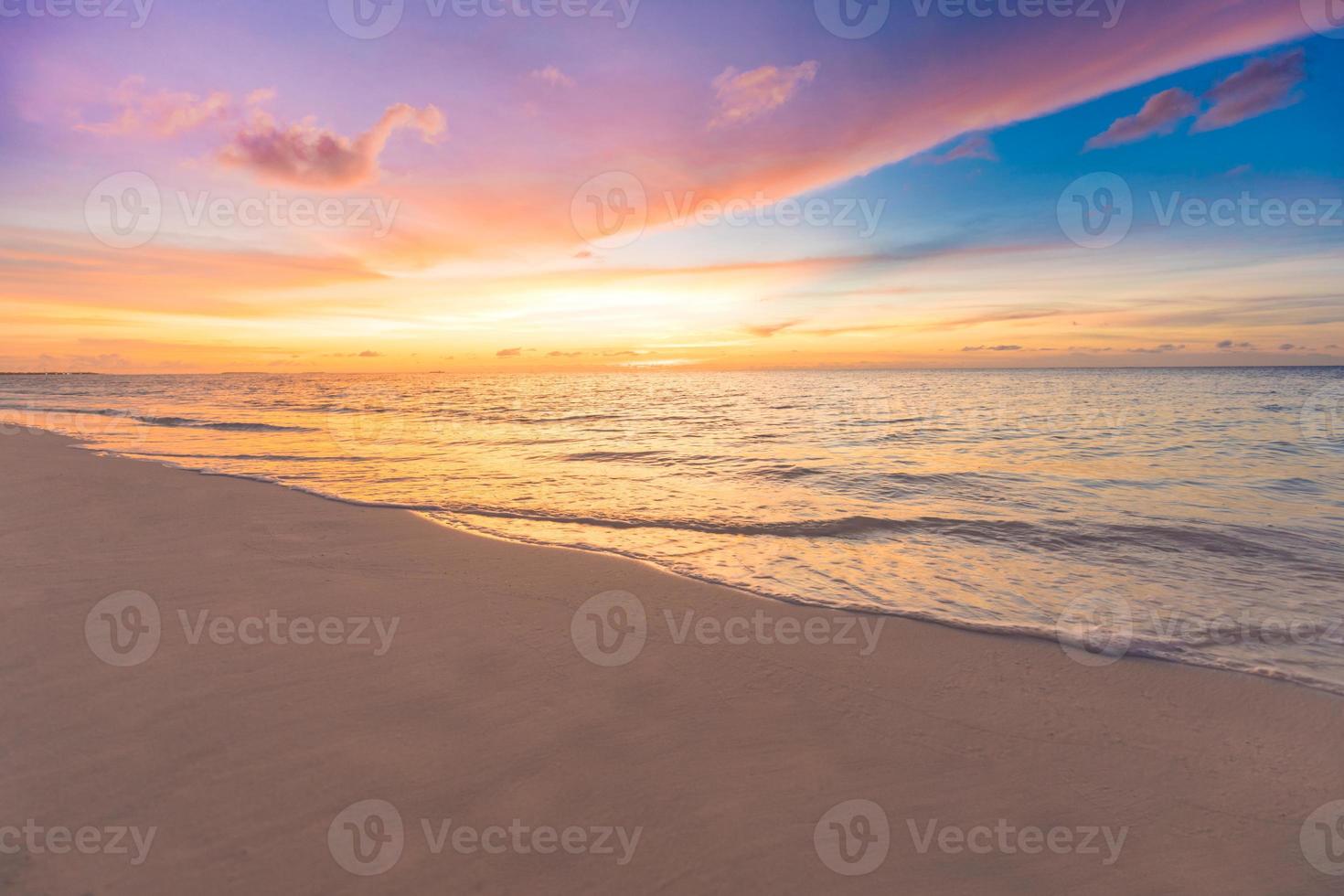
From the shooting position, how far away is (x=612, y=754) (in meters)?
3.91

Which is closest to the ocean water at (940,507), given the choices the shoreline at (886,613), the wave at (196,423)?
the shoreline at (886,613)

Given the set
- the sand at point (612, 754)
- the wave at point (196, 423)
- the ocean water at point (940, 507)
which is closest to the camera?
the sand at point (612, 754)

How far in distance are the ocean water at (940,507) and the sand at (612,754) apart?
1.16m

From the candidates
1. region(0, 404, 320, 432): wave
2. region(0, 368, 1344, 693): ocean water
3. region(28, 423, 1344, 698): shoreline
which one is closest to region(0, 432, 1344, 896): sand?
region(28, 423, 1344, 698): shoreline

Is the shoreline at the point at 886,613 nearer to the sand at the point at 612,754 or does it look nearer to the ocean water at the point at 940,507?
the ocean water at the point at 940,507

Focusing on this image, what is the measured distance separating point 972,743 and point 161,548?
946 cm

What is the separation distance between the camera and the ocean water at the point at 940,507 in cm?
670

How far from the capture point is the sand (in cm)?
308

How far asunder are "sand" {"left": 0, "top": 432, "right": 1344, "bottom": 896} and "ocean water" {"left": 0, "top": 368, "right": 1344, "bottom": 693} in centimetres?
116

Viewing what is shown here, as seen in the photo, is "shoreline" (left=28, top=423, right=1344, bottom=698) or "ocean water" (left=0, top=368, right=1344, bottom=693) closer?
"shoreline" (left=28, top=423, right=1344, bottom=698)

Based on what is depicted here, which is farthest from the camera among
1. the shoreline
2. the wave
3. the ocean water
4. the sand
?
the wave

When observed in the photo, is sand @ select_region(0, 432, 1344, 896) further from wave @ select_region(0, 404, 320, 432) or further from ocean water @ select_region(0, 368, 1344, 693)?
wave @ select_region(0, 404, 320, 432)

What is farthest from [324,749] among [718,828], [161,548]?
[161,548]

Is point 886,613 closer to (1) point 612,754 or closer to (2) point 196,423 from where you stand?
(1) point 612,754
